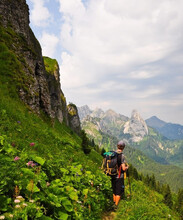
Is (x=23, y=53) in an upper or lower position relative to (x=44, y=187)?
upper

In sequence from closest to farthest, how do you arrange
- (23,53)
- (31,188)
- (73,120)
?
(31,188) → (23,53) → (73,120)

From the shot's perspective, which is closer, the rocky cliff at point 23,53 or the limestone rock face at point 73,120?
the rocky cliff at point 23,53

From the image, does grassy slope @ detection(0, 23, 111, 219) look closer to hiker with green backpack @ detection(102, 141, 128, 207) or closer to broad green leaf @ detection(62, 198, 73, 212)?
broad green leaf @ detection(62, 198, 73, 212)

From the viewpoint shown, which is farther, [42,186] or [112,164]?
[112,164]

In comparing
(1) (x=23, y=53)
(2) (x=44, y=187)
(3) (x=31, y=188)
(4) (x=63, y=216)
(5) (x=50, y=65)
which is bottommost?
(4) (x=63, y=216)

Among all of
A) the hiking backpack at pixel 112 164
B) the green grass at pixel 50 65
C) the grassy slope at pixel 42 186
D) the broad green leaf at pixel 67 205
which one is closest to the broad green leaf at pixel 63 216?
the grassy slope at pixel 42 186

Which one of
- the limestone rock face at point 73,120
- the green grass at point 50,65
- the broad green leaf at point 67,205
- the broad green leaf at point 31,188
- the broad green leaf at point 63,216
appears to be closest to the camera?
the broad green leaf at point 31,188

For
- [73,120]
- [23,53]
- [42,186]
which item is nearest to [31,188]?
[42,186]

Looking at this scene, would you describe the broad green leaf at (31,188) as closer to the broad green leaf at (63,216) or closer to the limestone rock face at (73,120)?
the broad green leaf at (63,216)

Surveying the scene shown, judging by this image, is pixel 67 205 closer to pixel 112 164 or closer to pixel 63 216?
pixel 63 216

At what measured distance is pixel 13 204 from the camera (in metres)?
3.88

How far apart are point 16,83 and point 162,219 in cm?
2165

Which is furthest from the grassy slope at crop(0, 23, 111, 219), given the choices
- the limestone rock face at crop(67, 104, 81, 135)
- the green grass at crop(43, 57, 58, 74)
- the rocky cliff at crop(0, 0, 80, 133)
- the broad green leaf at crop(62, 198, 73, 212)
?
the limestone rock face at crop(67, 104, 81, 135)

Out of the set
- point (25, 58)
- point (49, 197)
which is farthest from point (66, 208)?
point (25, 58)
